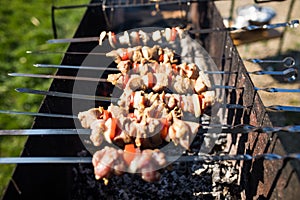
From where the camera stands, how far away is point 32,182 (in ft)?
8.03

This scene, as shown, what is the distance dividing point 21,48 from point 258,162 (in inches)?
174

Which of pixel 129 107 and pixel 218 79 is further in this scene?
pixel 218 79

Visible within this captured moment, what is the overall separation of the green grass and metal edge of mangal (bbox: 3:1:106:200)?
97 cm

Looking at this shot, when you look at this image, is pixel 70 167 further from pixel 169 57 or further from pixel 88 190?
pixel 169 57

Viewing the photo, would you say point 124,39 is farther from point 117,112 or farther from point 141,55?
point 117,112

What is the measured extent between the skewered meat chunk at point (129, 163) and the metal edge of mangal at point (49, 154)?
0.65 meters

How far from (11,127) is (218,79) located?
8.31 ft

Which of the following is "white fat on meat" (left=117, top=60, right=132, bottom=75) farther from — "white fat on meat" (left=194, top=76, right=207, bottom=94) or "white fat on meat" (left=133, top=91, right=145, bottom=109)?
"white fat on meat" (left=194, top=76, right=207, bottom=94)

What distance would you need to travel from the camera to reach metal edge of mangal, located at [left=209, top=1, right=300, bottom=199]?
67.2 inches

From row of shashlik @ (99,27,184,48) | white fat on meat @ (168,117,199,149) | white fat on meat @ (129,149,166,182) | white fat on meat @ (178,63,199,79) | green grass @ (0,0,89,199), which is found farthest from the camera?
green grass @ (0,0,89,199)

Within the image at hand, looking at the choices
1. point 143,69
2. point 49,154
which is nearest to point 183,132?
point 143,69

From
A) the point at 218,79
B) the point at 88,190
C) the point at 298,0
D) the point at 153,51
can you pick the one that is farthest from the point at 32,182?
the point at 298,0

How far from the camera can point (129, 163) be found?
192 centimetres

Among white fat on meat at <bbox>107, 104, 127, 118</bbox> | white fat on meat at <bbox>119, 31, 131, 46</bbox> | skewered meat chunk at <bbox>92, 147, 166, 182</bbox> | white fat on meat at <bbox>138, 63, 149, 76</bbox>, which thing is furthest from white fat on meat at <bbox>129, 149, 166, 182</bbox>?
white fat on meat at <bbox>119, 31, 131, 46</bbox>
